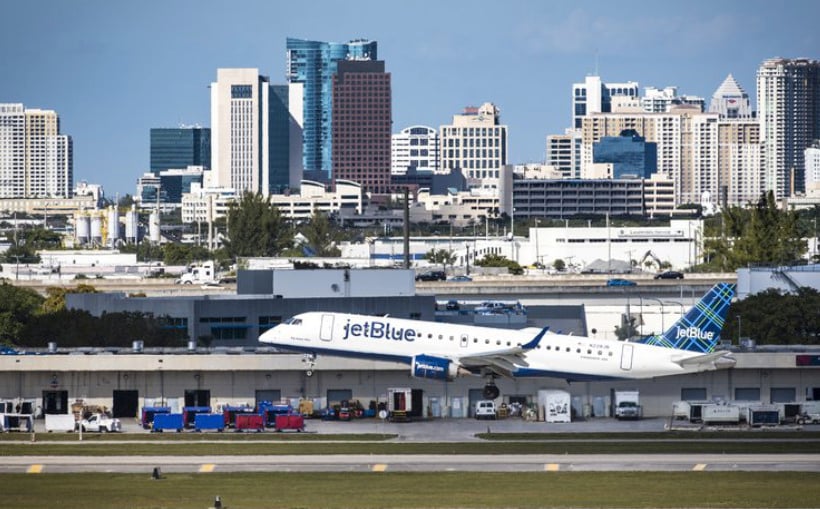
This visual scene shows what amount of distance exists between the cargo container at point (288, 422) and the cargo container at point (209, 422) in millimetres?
3195

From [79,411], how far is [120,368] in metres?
3.67

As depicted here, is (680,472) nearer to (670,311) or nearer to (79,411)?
(79,411)

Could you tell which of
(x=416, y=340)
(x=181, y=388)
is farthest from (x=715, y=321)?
(x=181, y=388)

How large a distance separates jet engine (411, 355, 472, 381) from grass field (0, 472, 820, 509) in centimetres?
1618

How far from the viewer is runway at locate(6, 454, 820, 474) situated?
265 feet

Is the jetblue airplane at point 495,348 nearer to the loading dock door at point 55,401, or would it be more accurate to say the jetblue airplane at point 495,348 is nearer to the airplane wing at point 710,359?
the airplane wing at point 710,359

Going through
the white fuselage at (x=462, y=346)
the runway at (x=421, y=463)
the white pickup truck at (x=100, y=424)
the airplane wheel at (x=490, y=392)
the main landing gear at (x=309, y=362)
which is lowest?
the runway at (x=421, y=463)

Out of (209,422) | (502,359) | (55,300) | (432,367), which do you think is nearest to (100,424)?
(209,422)

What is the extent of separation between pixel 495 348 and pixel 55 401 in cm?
2713

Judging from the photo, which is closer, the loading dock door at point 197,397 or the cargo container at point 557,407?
the cargo container at point 557,407

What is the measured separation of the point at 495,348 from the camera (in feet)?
322

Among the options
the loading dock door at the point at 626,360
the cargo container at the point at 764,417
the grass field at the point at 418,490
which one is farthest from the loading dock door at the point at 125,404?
the cargo container at the point at 764,417

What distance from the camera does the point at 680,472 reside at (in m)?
79.9

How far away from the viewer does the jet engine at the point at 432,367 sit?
95.5m
